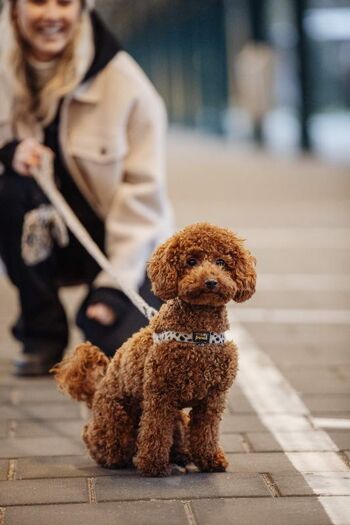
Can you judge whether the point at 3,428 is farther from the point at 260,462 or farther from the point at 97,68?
the point at 97,68

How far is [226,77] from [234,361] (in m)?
26.6

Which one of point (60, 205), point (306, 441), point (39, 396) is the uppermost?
point (60, 205)

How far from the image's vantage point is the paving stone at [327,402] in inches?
167

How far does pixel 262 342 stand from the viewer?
548 centimetres

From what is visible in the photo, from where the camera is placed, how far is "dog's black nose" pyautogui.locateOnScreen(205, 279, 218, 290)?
118 inches

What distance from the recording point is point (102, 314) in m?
4.36

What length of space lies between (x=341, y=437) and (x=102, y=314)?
1046mm

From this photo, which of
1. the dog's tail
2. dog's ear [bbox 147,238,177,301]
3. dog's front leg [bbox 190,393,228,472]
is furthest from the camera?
the dog's tail

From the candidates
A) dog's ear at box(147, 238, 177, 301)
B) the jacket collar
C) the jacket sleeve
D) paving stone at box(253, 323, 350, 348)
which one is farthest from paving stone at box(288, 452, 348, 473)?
the jacket collar

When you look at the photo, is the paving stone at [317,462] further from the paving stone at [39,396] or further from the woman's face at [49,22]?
the woman's face at [49,22]

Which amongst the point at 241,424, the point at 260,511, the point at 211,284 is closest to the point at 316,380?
the point at 241,424

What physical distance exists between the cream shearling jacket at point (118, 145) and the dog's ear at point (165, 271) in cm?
155

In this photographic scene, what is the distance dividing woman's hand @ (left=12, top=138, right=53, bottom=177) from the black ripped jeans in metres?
0.10

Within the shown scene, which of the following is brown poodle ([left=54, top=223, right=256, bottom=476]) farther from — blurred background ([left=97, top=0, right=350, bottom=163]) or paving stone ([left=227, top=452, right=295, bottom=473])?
blurred background ([left=97, top=0, right=350, bottom=163])
